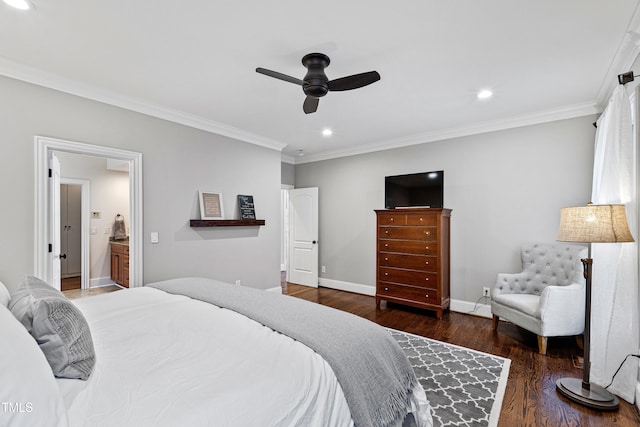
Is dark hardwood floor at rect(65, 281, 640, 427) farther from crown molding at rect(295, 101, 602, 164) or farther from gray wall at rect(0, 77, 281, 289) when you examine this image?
crown molding at rect(295, 101, 602, 164)

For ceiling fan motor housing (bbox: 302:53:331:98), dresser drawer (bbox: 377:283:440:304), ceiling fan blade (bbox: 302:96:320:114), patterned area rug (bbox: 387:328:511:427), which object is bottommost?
patterned area rug (bbox: 387:328:511:427)

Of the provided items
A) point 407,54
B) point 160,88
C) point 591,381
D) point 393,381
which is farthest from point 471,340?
point 160,88

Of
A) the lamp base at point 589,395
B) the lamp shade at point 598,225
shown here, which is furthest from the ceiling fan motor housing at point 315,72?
the lamp base at point 589,395

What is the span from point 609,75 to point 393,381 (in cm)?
320

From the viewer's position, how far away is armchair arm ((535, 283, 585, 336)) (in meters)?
2.92

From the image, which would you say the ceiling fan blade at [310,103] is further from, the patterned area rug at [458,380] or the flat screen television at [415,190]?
the patterned area rug at [458,380]

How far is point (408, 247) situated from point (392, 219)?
46 cm

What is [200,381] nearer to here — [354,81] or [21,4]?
[354,81]

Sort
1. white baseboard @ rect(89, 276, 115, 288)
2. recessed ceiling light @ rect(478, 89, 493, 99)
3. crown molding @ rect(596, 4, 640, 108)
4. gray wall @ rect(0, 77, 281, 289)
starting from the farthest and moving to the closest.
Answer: white baseboard @ rect(89, 276, 115, 288) → recessed ceiling light @ rect(478, 89, 493, 99) → gray wall @ rect(0, 77, 281, 289) → crown molding @ rect(596, 4, 640, 108)

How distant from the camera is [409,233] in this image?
13.9 ft

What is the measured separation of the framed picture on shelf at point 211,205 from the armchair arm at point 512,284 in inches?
140

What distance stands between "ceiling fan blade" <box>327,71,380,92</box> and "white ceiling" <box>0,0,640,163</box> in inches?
8.9

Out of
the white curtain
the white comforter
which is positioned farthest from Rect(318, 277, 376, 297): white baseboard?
the white comforter

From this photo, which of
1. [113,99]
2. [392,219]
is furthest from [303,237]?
[113,99]
